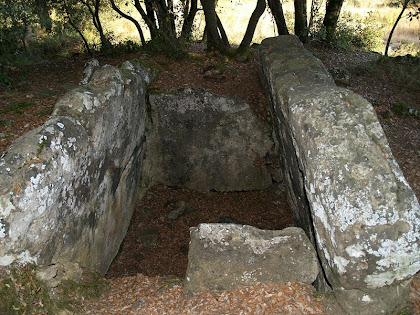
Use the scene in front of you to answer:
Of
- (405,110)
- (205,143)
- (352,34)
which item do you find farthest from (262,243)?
(352,34)

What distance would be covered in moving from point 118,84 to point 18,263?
11.2 feet

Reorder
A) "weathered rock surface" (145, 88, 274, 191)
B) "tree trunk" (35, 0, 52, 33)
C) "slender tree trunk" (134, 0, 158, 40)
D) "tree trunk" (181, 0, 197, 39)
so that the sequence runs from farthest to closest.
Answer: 1. "tree trunk" (181, 0, 197, 39)
2. "slender tree trunk" (134, 0, 158, 40)
3. "tree trunk" (35, 0, 52, 33)
4. "weathered rock surface" (145, 88, 274, 191)

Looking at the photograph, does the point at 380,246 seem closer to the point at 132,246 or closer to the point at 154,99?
the point at 132,246

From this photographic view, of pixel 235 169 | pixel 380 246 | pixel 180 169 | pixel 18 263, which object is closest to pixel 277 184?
pixel 235 169

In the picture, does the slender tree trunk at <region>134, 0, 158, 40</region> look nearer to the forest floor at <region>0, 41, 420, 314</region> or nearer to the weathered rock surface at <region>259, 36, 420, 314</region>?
the forest floor at <region>0, 41, 420, 314</region>

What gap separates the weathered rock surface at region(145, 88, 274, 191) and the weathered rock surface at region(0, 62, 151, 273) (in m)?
1.23

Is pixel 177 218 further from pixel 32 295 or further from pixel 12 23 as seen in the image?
pixel 12 23

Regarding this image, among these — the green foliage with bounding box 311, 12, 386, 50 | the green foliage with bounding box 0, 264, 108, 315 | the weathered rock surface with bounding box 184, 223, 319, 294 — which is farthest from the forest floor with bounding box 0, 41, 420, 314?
the green foliage with bounding box 311, 12, 386, 50

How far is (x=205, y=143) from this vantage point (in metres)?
9.34

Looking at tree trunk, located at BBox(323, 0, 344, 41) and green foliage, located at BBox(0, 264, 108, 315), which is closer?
Answer: green foliage, located at BBox(0, 264, 108, 315)

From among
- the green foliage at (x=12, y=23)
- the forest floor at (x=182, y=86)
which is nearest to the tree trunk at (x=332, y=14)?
the forest floor at (x=182, y=86)

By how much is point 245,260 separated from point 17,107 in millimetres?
5519

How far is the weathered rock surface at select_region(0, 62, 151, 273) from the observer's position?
4102mm

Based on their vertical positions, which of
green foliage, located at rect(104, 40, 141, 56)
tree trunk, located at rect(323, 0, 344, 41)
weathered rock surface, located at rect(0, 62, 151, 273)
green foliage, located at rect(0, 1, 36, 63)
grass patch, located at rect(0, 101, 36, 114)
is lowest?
weathered rock surface, located at rect(0, 62, 151, 273)
